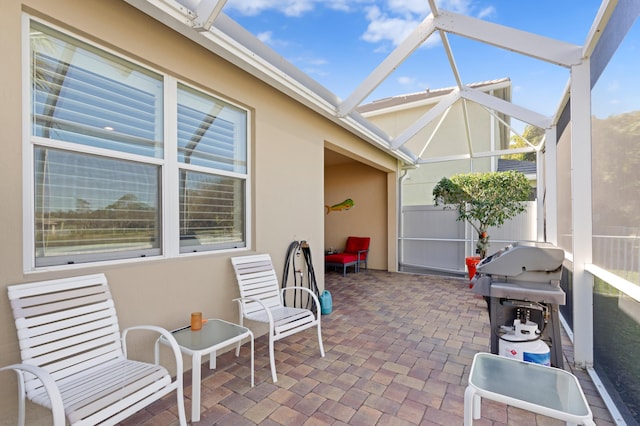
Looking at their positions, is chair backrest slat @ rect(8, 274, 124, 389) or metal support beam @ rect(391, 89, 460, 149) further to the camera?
metal support beam @ rect(391, 89, 460, 149)

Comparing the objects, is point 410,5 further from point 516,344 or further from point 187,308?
point 187,308

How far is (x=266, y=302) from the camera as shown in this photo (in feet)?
10.1

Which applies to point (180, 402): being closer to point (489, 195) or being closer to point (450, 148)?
point (489, 195)

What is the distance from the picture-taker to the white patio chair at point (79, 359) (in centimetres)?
143

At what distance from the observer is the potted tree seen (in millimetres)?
5062

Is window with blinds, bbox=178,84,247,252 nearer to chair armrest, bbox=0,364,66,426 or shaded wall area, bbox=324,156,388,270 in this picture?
chair armrest, bbox=0,364,66,426

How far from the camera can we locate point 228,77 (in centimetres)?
303

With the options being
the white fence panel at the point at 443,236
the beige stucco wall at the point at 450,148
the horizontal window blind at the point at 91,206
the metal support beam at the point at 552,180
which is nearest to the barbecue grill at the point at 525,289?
the metal support beam at the point at 552,180

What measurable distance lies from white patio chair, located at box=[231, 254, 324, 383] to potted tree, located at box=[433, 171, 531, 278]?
374 cm

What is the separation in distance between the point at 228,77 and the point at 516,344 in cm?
346

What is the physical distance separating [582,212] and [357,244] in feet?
17.5

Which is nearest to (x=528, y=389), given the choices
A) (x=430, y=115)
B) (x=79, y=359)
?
(x=79, y=359)

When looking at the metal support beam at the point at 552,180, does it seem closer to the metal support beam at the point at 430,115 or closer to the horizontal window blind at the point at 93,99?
the metal support beam at the point at 430,115

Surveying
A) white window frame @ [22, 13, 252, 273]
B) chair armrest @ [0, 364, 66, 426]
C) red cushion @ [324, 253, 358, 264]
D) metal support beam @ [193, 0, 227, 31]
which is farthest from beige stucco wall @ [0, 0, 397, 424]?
red cushion @ [324, 253, 358, 264]
